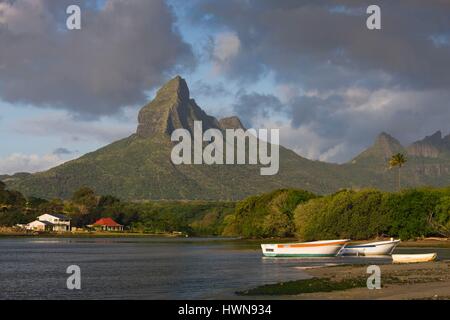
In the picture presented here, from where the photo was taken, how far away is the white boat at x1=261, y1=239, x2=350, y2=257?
9975 centimetres

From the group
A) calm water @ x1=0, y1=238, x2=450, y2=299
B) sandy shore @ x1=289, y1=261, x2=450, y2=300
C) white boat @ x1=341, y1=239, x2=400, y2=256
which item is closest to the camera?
sandy shore @ x1=289, y1=261, x2=450, y2=300

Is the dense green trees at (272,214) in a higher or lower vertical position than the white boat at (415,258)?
higher

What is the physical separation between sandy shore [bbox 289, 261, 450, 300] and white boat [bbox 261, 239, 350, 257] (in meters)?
29.7

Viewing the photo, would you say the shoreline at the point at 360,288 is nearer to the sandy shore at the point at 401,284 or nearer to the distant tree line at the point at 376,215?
the sandy shore at the point at 401,284

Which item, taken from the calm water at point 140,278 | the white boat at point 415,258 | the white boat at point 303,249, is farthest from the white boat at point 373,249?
the calm water at point 140,278

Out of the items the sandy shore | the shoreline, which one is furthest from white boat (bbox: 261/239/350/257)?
the shoreline

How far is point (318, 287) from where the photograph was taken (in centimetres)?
4984

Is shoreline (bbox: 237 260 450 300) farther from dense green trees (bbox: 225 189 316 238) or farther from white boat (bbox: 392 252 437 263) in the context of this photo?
dense green trees (bbox: 225 189 316 238)

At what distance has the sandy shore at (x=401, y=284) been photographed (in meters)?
43.8

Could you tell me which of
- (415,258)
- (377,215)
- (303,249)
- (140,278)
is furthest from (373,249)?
(140,278)

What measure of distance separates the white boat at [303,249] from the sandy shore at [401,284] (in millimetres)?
29742

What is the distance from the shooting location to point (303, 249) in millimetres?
100312
